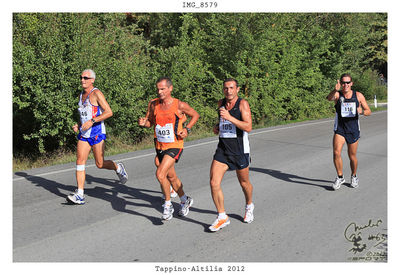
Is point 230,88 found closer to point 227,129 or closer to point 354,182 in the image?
point 227,129

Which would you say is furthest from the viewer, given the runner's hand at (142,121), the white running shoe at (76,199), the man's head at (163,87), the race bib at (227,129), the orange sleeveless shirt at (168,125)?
the white running shoe at (76,199)

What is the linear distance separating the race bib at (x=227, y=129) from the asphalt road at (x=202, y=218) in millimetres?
1192

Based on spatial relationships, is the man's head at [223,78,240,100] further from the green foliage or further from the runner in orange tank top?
the green foliage

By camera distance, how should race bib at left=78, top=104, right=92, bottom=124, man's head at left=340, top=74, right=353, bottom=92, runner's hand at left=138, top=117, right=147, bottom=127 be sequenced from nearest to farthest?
runner's hand at left=138, top=117, right=147, bottom=127 → race bib at left=78, top=104, right=92, bottom=124 → man's head at left=340, top=74, right=353, bottom=92

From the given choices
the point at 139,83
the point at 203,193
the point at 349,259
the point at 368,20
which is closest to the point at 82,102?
the point at 203,193

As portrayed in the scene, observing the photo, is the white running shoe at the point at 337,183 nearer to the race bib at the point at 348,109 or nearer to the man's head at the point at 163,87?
the race bib at the point at 348,109

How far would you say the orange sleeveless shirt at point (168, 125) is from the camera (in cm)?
585

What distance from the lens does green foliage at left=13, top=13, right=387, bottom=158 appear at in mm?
11469

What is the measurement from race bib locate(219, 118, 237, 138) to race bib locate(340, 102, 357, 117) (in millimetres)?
2927

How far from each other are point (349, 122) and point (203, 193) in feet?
9.47

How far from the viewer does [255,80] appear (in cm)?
1775

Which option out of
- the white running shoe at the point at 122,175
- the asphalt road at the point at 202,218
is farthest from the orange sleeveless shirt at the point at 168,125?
the white running shoe at the point at 122,175

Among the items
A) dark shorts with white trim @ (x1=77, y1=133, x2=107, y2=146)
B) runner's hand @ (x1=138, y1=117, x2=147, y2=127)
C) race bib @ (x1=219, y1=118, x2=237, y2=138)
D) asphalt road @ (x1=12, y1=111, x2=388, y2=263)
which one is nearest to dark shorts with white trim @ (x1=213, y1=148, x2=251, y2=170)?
race bib @ (x1=219, y1=118, x2=237, y2=138)

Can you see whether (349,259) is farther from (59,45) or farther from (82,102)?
(59,45)
